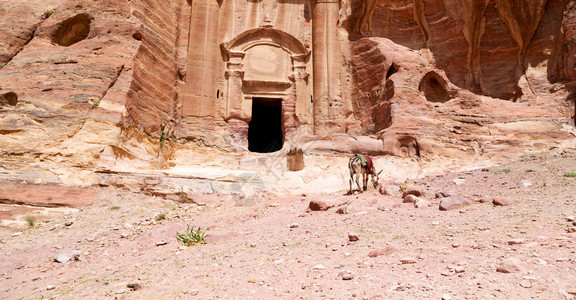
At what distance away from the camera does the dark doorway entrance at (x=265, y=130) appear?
1961 cm

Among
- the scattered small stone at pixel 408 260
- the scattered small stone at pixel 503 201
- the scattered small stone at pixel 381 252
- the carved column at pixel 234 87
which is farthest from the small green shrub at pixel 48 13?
the scattered small stone at pixel 503 201

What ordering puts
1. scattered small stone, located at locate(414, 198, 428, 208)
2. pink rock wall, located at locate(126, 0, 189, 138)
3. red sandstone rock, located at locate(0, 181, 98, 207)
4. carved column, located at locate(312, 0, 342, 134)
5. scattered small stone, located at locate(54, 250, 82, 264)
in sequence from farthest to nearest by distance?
1. carved column, located at locate(312, 0, 342, 134)
2. pink rock wall, located at locate(126, 0, 189, 138)
3. red sandstone rock, located at locate(0, 181, 98, 207)
4. scattered small stone, located at locate(414, 198, 428, 208)
5. scattered small stone, located at locate(54, 250, 82, 264)

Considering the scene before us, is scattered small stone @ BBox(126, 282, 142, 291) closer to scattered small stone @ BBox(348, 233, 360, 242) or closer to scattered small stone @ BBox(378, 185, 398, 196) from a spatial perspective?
scattered small stone @ BBox(348, 233, 360, 242)

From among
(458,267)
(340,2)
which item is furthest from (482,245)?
(340,2)

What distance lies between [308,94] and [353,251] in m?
13.6

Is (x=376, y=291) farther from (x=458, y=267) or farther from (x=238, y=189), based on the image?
(x=238, y=189)

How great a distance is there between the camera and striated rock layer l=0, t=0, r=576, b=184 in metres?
10.0

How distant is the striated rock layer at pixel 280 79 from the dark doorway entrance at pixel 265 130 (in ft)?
0.37

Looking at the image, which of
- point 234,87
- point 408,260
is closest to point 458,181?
point 408,260

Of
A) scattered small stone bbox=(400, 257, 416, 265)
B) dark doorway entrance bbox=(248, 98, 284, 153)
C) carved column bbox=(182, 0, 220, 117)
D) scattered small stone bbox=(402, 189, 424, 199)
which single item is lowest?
scattered small stone bbox=(400, 257, 416, 265)

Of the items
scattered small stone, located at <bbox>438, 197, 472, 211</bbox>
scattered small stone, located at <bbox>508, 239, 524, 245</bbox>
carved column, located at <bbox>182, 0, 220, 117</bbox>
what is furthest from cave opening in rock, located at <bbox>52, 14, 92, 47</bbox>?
scattered small stone, located at <bbox>508, 239, 524, 245</bbox>

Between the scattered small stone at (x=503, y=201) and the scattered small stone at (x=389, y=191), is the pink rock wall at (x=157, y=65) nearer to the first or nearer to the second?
the scattered small stone at (x=389, y=191)

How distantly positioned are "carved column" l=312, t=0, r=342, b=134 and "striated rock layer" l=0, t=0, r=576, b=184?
63 millimetres

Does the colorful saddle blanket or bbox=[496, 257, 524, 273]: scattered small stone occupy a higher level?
the colorful saddle blanket
